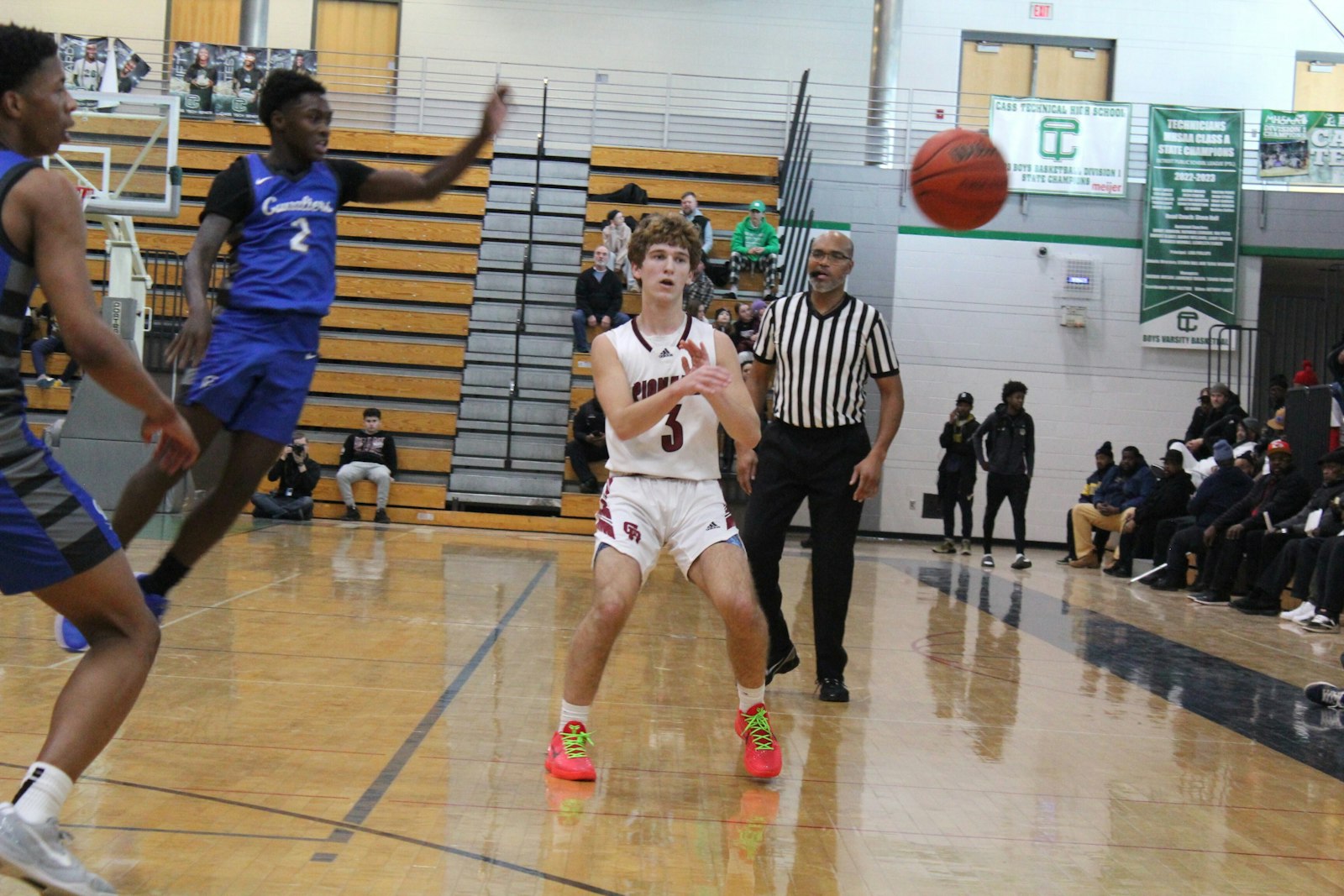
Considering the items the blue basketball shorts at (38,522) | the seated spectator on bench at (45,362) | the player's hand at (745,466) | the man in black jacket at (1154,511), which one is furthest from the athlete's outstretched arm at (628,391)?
the seated spectator on bench at (45,362)

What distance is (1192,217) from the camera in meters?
16.1

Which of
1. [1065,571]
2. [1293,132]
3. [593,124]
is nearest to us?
[1065,571]

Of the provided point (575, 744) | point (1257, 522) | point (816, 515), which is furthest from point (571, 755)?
point (1257, 522)

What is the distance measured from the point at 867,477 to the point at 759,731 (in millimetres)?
1348

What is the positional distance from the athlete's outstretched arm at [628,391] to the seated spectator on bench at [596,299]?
11160 mm

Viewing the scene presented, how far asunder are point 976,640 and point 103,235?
545 inches

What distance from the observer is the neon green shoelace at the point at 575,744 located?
3668 millimetres

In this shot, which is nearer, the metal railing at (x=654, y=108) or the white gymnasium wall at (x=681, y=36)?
the metal railing at (x=654, y=108)

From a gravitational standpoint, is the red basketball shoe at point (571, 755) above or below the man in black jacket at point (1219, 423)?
below

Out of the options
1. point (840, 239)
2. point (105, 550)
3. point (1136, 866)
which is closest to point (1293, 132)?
point (840, 239)

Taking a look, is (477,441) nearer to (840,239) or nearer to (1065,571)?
(1065,571)

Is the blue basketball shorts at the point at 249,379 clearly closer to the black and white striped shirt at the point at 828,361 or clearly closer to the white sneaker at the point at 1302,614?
the black and white striped shirt at the point at 828,361

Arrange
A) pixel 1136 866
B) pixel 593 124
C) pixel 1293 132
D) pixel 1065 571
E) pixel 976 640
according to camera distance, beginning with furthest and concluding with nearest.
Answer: pixel 593 124 < pixel 1293 132 < pixel 1065 571 < pixel 976 640 < pixel 1136 866

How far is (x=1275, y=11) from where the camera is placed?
58.5 ft
